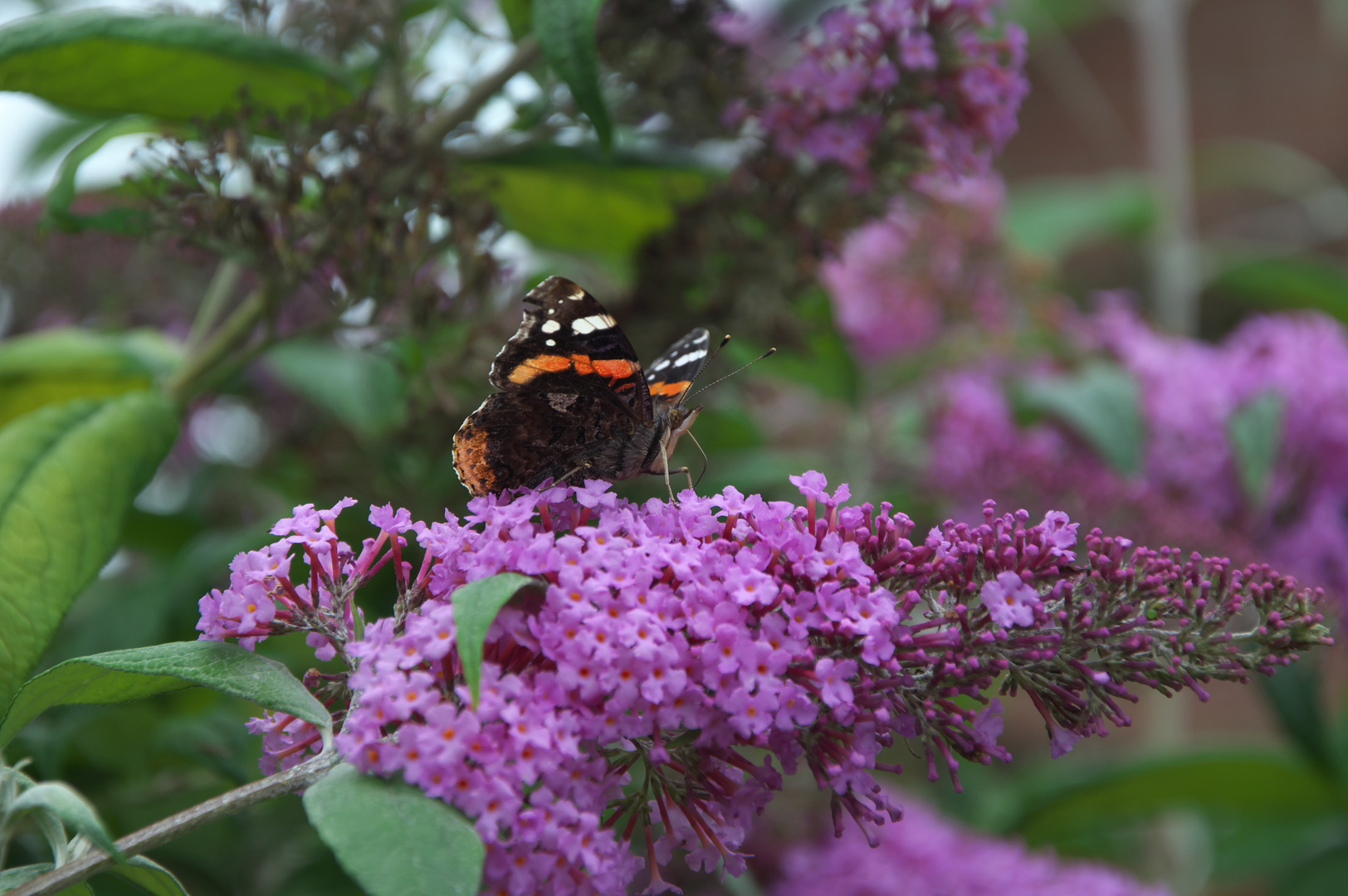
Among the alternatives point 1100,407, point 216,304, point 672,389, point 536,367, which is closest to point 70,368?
point 216,304

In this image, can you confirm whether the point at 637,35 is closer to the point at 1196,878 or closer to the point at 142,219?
the point at 142,219

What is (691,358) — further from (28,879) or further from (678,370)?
(28,879)

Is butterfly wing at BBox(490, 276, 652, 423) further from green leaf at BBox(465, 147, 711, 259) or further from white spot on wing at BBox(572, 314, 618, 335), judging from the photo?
green leaf at BBox(465, 147, 711, 259)

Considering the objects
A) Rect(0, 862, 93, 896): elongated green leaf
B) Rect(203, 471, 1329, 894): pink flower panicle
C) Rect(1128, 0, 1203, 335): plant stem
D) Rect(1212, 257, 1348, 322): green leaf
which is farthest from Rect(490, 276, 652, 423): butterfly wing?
Rect(1212, 257, 1348, 322): green leaf

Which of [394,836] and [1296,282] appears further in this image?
[1296,282]

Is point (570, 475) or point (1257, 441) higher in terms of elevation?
point (570, 475)

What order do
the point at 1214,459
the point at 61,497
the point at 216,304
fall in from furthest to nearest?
the point at 1214,459 < the point at 216,304 < the point at 61,497
